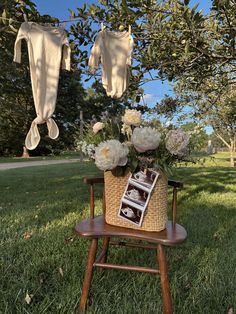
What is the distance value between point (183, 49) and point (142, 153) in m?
2.40

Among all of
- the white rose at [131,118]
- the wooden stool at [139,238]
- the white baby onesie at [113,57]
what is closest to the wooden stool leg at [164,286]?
the wooden stool at [139,238]

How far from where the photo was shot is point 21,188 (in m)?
6.85

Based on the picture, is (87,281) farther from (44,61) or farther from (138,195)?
(44,61)

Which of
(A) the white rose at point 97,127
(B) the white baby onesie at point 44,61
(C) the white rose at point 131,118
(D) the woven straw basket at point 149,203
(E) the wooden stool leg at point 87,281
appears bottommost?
(E) the wooden stool leg at point 87,281

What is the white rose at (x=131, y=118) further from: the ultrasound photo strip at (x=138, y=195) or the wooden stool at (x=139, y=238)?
the wooden stool at (x=139, y=238)

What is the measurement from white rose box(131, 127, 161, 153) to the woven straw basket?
8.4 inches

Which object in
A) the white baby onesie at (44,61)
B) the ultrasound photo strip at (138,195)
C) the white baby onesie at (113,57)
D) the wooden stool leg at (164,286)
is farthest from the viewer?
the white baby onesie at (113,57)

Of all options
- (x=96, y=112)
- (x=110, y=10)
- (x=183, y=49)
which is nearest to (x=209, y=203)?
(x=183, y=49)

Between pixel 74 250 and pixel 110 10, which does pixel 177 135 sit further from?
pixel 110 10

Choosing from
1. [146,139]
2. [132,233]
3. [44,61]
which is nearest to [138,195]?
[132,233]

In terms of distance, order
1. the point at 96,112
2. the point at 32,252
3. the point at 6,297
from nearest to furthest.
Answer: the point at 6,297
the point at 32,252
the point at 96,112

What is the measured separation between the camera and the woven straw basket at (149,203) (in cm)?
193

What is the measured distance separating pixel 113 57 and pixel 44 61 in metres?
0.84

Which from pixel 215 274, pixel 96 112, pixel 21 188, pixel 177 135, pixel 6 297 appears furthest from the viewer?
pixel 96 112
